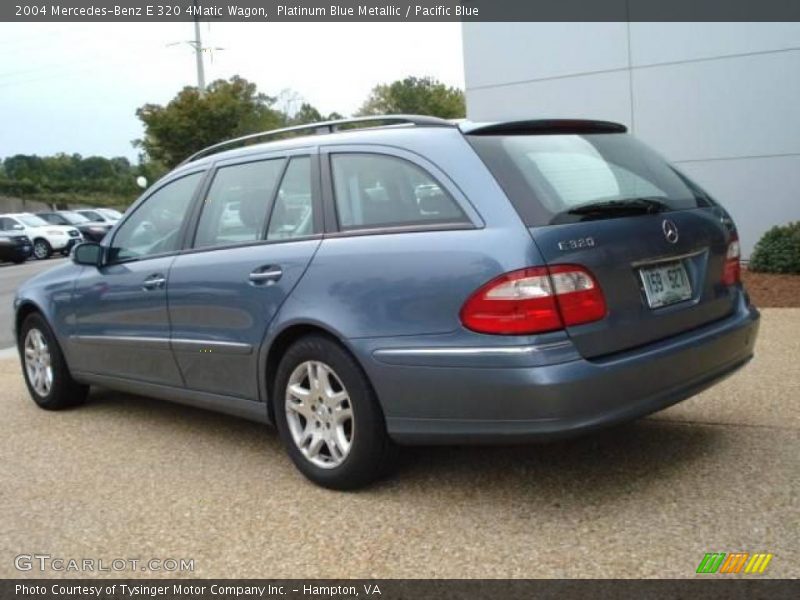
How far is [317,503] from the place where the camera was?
3.83m

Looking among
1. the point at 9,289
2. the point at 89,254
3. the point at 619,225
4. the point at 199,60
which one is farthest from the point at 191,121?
the point at 619,225

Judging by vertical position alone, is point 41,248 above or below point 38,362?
above

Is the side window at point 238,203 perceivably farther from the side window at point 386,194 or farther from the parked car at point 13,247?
the parked car at point 13,247

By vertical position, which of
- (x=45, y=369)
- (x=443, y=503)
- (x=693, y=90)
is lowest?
A: (x=443, y=503)

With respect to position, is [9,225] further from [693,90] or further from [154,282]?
[154,282]

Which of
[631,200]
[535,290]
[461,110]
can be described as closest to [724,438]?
[631,200]

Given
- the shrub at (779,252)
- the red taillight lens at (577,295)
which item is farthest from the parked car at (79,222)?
the red taillight lens at (577,295)

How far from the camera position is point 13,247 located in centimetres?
2494

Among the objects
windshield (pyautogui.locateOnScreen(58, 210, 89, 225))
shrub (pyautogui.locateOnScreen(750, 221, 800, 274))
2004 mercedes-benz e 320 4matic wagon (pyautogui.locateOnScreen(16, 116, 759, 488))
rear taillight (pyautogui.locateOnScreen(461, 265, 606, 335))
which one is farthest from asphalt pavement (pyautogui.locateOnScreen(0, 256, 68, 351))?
shrub (pyautogui.locateOnScreen(750, 221, 800, 274))

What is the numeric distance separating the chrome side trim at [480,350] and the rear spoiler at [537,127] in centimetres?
98

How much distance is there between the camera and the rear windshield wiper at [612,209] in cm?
346

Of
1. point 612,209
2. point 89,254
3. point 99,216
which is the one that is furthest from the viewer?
point 99,216

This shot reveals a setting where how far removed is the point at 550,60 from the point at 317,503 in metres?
9.61

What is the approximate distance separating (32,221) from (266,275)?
27.5 meters
